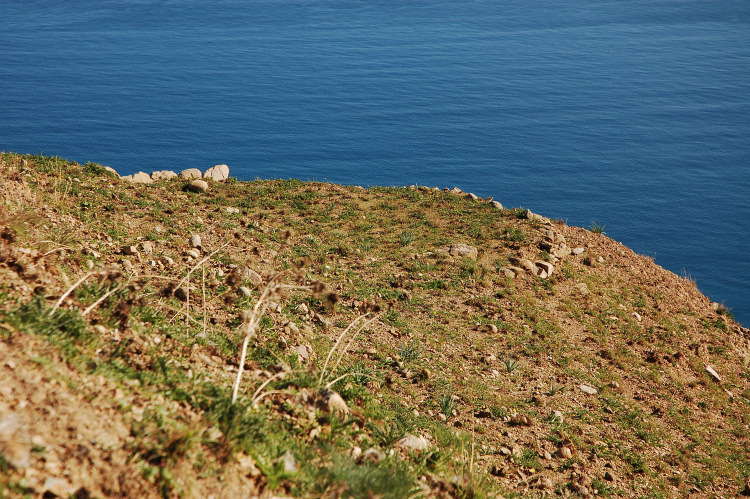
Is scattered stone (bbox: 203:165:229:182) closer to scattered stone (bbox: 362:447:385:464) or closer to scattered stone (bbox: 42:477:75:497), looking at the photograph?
scattered stone (bbox: 362:447:385:464)

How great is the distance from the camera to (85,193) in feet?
44.3

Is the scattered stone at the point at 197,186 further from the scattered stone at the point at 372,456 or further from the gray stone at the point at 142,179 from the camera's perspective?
the scattered stone at the point at 372,456

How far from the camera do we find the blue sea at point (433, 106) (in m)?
49.4

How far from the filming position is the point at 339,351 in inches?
398

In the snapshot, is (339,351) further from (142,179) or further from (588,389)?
(142,179)

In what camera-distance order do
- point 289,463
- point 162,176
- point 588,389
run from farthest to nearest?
point 162,176 → point 588,389 → point 289,463

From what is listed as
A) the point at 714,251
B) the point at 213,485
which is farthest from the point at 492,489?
the point at 714,251

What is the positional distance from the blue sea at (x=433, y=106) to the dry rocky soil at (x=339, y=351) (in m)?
25.1

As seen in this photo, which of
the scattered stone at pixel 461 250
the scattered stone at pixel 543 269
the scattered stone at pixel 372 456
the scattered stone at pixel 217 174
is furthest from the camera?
the scattered stone at pixel 217 174

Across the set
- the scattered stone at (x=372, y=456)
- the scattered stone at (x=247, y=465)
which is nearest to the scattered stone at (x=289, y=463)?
the scattered stone at (x=247, y=465)

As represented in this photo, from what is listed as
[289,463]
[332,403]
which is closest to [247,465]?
[289,463]

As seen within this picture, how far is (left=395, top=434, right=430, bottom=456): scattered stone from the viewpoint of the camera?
7109 millimetres

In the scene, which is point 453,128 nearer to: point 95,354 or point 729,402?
point 729,402

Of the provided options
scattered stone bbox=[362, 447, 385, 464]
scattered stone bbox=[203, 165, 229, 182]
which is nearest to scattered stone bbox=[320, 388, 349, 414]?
scattered stone bbox=[362, 447, 385, 464]
